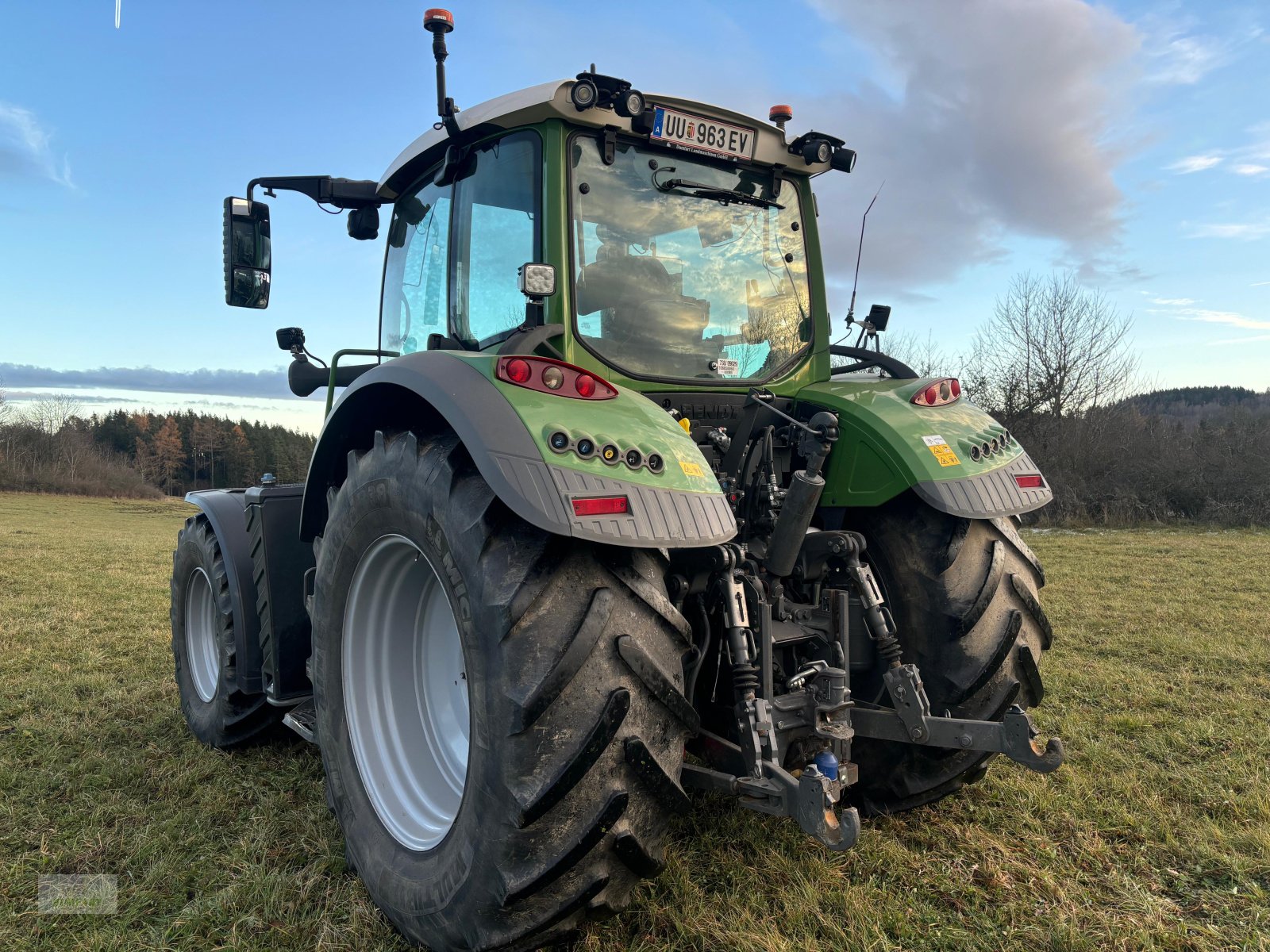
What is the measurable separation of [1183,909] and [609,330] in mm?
2474

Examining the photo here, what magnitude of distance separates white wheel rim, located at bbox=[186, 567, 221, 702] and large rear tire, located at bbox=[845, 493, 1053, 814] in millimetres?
3197

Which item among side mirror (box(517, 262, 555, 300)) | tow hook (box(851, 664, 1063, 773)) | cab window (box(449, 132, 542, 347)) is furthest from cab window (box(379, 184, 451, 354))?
tow hook (box(851, 664, 1063, 773))

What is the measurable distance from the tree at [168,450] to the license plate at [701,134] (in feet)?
193

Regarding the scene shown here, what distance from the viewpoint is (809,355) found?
135 inches

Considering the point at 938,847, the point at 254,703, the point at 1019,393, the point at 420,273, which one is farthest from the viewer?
the point at 1019,393

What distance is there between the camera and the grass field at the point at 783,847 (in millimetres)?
2307

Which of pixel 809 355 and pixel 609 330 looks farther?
pixel 809 355

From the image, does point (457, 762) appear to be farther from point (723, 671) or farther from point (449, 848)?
point (723, 671)

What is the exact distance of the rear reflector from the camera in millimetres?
1883

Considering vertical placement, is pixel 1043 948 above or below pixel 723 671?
below

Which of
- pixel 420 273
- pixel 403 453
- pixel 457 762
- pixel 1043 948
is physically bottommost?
pixel 1043 948

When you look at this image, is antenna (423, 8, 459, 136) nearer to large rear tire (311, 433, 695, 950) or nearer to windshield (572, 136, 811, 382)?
windshield (572, 136, 811, 382)

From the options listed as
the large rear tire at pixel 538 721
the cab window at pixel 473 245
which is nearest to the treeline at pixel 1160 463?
the cab window at pixel 473 245

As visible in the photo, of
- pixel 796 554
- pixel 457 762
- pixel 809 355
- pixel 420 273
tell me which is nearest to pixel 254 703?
pixel 457 762
